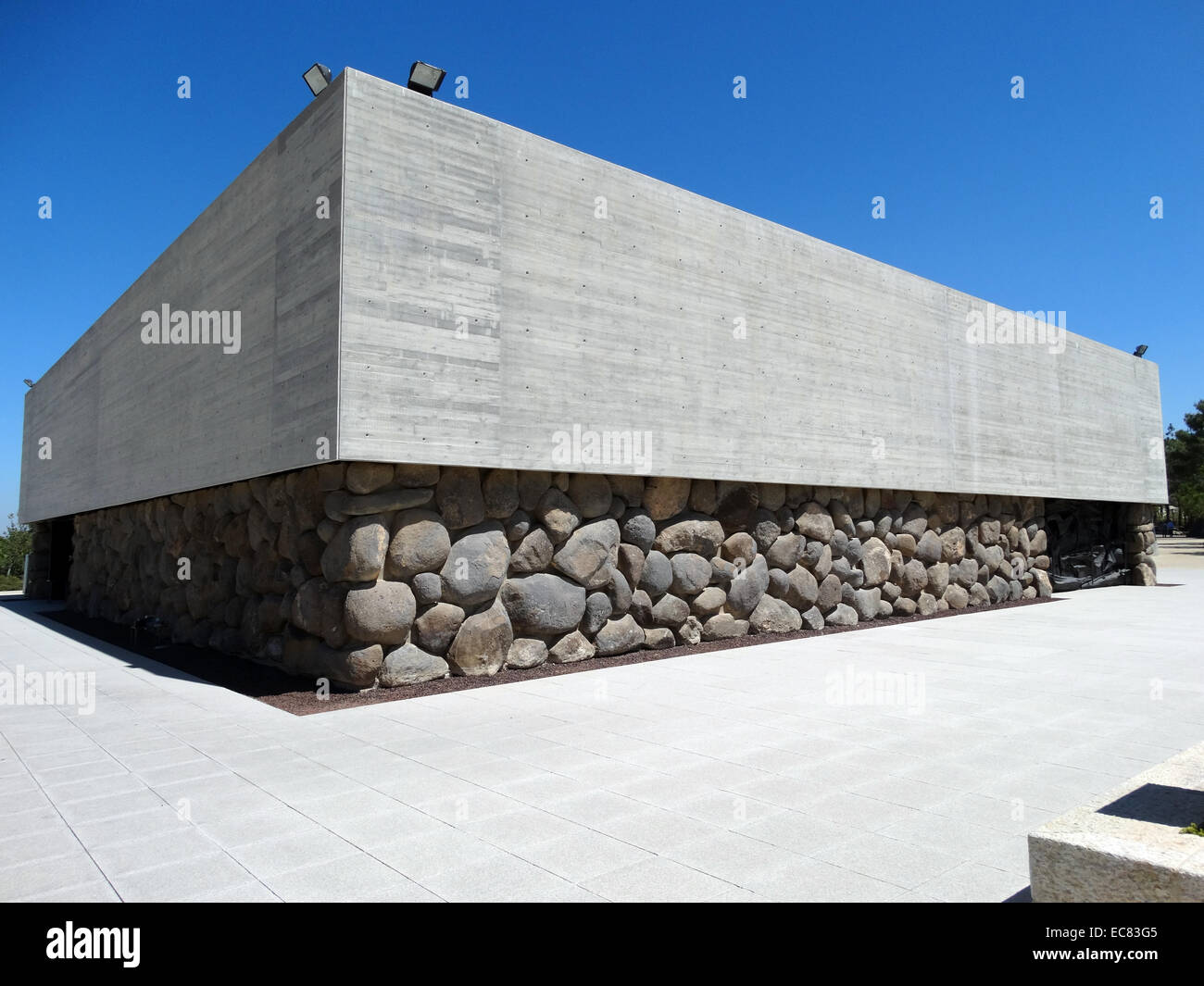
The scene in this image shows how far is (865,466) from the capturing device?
11.3 metres

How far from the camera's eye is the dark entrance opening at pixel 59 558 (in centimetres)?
1934

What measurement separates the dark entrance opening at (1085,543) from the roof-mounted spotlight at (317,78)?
15356mm

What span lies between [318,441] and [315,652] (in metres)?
1.88

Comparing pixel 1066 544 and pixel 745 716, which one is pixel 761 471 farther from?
pixel 1066 544

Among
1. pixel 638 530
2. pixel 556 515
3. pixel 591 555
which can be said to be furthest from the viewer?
pixel 638 530

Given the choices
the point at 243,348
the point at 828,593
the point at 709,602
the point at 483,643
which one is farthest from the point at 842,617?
the point at 243,348

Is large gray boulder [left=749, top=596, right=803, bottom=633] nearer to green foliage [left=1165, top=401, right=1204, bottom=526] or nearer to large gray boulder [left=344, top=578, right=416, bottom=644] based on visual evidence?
large gray boulder [left=344, top=578, right=416, bottom=644]

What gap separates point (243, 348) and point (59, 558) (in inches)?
580

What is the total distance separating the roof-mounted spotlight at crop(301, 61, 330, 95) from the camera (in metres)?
7.20

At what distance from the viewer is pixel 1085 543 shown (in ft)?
58.6

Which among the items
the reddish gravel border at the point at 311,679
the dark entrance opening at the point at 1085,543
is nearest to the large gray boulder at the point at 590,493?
the reddish gravel border at the point at 311,679

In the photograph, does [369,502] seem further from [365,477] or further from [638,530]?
[638,530]
